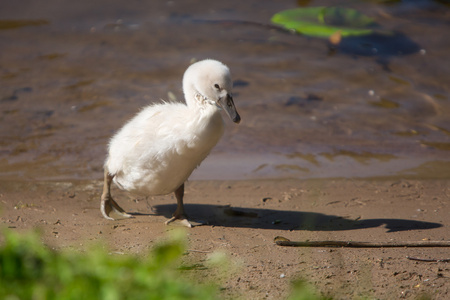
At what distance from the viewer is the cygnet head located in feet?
15.3

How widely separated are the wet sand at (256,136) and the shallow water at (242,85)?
0.11ft

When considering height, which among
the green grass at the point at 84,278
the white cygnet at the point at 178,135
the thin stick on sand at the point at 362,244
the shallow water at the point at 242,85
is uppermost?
the green grass at the point at 84,278

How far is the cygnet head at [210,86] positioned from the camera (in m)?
4.67

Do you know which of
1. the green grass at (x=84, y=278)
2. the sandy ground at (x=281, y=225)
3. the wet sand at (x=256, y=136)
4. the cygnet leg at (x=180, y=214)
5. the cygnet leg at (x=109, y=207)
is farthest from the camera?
the cygnet leg at (x=109, y=207)

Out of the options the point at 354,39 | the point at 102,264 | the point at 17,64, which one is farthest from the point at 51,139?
the point at 354,39

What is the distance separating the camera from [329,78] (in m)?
9.59

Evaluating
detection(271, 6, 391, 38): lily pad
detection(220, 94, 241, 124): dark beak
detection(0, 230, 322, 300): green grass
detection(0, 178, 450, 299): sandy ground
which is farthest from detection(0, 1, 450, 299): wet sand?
detection(0, 230, 322, 300): green grass

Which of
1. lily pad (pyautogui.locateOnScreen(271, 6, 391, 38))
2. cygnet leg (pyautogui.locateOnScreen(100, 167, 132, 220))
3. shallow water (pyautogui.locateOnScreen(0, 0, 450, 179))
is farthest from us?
lily pad (pyautogui.locateOnScreen(271, 6, 391, 38))

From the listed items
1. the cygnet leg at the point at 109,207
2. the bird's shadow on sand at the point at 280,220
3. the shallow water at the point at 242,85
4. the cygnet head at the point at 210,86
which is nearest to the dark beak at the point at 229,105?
the cygnet head at the point at 210,86

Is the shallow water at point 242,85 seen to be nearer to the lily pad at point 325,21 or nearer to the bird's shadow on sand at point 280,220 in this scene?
the lily pad at point 325,21

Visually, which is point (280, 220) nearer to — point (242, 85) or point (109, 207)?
point (109, 207)

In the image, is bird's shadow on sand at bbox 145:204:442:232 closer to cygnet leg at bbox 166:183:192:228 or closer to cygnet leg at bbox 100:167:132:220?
cygnet leg at bbox 166:183:192:228

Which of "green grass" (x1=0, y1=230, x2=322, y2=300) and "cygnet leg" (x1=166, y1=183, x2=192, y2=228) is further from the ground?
"green grass" (x1=0, y1=230, x2=322, y2=300)

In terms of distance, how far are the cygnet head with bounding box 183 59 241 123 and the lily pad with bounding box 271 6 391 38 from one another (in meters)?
6.10
